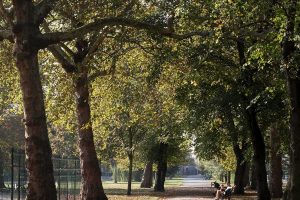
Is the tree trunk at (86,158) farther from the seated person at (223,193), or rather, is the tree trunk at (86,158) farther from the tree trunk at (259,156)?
the seated person at (223,193)

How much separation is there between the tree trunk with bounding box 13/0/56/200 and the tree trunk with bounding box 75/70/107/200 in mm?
8008

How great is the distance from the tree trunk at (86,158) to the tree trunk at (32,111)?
8.01 meters

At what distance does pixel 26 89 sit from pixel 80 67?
234 centimetres

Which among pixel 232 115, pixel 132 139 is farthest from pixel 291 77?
pixel 132 139

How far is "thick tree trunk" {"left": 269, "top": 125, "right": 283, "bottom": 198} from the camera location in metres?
29.8

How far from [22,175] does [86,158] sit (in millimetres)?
4097

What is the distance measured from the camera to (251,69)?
70.8ft

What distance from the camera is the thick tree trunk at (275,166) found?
2984 centimetres

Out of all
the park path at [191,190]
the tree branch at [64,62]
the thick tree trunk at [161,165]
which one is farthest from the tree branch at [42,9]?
the thick tree trunk at [161,165]

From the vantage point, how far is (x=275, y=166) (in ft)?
101

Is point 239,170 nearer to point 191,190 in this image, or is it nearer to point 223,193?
point 191,190

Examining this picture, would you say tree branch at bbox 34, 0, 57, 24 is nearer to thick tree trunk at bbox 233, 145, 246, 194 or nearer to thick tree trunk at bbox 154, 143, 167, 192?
thick tree trunk at bbox 233, 145, 246, 194

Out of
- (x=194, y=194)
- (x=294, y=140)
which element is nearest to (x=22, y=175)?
(x=294, y=140)

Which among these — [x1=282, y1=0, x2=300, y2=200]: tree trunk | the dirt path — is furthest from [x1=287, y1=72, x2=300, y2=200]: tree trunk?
the dirt path
